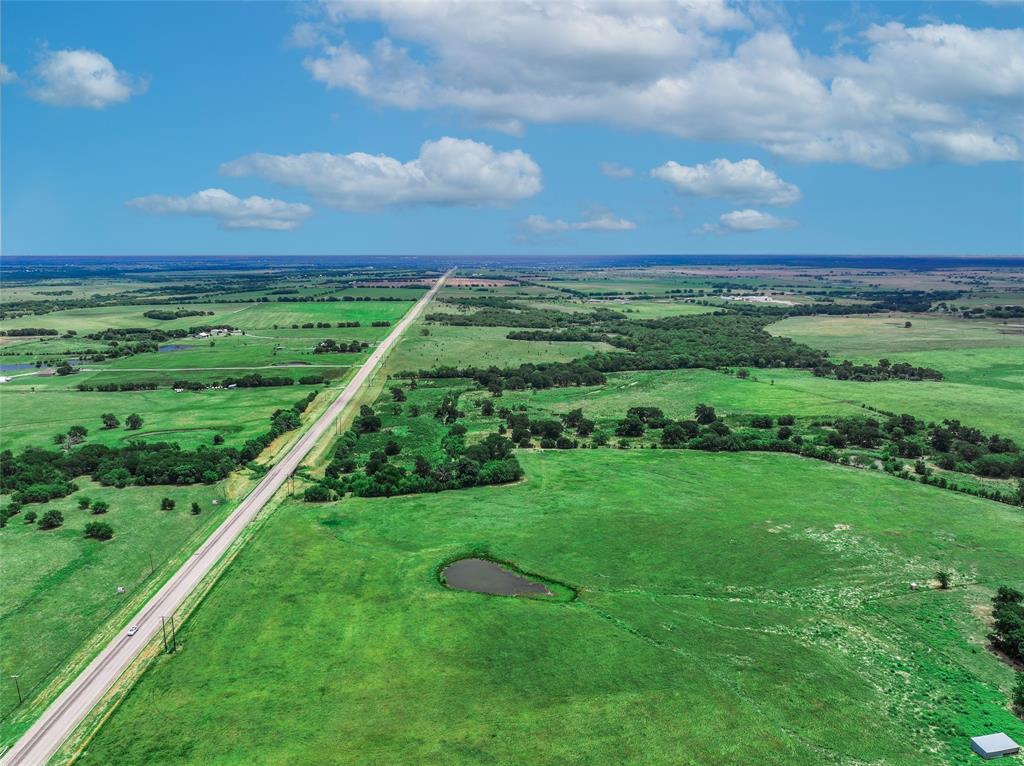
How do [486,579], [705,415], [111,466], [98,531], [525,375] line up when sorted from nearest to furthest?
[486,579] → [98,531] → [111,466] → [705,415] → [525,375]

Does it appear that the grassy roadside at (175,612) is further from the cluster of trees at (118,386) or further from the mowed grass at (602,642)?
the cluster of trees at (118,386)

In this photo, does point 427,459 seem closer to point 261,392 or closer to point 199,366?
point 261,392

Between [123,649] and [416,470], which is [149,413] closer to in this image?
[416,470]

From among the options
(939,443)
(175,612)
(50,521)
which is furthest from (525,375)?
(175,612)

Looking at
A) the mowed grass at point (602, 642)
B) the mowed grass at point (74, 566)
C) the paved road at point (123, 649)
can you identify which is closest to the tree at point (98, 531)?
the mowed grass at point (74, 566)

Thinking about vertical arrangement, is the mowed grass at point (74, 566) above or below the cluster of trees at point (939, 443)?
below

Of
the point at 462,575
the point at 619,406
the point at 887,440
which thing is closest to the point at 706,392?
the point at 619,406
